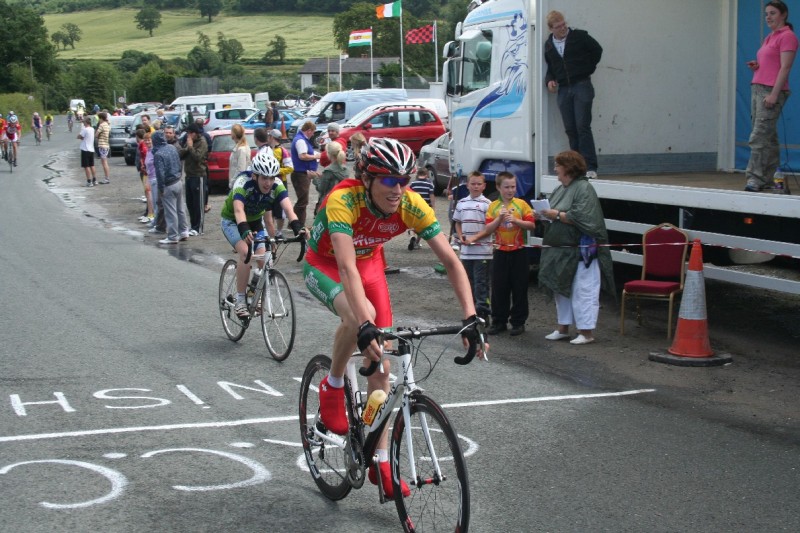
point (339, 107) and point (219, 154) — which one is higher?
point (339, 107)

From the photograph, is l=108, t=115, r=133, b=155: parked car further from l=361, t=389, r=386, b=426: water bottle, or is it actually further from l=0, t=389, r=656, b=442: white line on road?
l=361, t=389, r=386, b=426: water bottle

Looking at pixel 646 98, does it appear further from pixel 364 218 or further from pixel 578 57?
pixel 364 218

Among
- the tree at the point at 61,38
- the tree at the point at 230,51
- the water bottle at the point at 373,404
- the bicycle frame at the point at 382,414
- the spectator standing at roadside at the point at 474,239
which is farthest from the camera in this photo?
the tree at the point at 61,38

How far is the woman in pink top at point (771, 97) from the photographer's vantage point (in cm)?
955

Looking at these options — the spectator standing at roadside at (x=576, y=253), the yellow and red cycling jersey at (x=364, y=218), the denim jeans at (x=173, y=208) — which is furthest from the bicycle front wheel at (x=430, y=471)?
the denim jeans at (x=173, y=208)

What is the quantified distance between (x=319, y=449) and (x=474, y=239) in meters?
5.25

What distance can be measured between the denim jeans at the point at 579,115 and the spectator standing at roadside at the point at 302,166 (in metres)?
6.26

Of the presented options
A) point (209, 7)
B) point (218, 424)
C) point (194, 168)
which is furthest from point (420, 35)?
point (209, 7)

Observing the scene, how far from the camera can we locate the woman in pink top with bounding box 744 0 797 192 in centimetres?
955

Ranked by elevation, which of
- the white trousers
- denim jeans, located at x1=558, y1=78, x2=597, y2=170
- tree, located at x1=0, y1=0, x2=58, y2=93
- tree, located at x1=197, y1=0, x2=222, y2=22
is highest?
tree, located at x1=197, y1=0, x2=222, y2=22

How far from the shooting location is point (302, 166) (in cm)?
1747

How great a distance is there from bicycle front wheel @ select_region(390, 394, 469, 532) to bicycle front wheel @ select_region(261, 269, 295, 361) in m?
4.40

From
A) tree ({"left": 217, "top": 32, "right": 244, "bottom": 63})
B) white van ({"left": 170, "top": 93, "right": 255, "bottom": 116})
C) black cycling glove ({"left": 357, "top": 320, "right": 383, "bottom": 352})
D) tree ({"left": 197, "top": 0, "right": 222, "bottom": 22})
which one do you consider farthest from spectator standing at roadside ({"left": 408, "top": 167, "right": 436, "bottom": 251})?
tree ({"left": 197, "top": 0, "right": 222, "bottom": 22})

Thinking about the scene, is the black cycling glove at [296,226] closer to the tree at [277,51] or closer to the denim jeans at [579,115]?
the denim jeans at [579,115]
